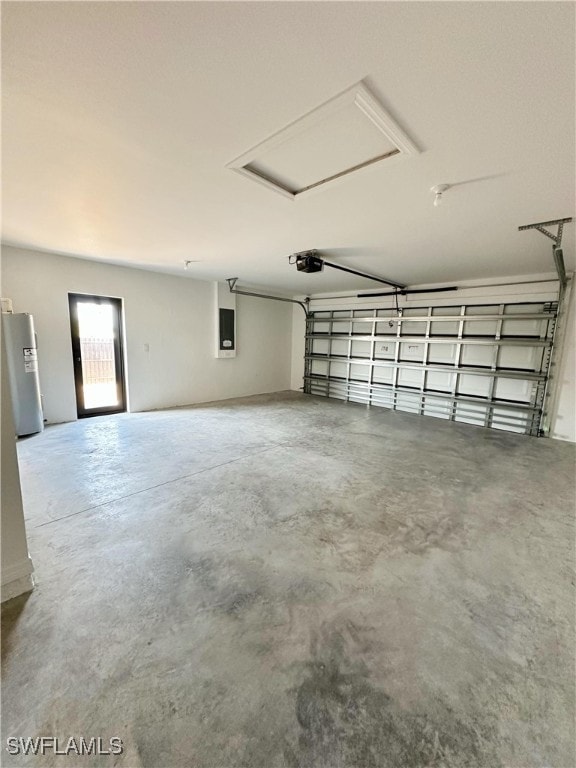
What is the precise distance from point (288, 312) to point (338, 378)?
2.17 metres

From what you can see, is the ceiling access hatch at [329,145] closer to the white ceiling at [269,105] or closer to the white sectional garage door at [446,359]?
the white ceiling at [269,105]

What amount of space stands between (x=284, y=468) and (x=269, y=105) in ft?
9.27

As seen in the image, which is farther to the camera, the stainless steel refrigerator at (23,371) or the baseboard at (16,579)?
the stainless steel refrigerator at (23,371)

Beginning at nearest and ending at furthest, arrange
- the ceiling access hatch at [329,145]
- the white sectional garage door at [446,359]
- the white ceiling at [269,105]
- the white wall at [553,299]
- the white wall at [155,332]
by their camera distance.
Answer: the white ceiling at [269,105], the ceiling access hatch at [329,145], the white wall at [155,332], the white wall at [553,299], the white sectional garage door at [446,359]

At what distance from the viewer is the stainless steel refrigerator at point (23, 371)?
3.82m

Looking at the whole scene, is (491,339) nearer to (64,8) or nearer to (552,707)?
(552,707)

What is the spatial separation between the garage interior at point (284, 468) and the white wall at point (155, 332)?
0.51ft

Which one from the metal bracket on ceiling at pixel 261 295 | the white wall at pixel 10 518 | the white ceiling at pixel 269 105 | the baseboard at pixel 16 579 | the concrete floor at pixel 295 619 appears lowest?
the concrete floor at pixel 295 619

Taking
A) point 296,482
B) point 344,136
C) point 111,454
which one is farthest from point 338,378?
point 344,136

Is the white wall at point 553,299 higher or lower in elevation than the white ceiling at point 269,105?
lower

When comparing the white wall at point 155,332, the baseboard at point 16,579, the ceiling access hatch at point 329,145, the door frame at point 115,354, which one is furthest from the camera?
the door frame at point 115,354

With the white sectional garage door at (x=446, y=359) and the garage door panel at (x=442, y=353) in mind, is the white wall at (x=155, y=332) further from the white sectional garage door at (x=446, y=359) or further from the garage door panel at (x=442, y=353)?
the garage door panel at (x=442, y=353)

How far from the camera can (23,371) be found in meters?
3.89

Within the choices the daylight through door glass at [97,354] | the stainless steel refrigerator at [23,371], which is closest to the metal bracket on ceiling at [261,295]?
the daylight through door glass at [97,354]
